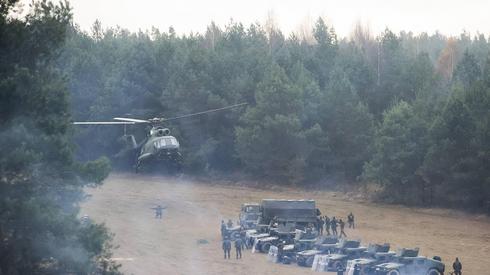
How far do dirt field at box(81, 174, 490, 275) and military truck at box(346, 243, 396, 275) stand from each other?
3.24 meters

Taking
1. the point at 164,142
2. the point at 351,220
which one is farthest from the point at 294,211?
the point at 164,142

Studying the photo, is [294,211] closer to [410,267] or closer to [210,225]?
[210,225]

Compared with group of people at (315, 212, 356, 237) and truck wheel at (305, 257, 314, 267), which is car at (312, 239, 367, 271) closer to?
truck wheel at (305, 257, 314, 267)

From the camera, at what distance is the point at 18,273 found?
25188 mm

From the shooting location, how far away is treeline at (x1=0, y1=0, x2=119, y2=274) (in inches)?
981

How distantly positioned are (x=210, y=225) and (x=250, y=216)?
853 cm

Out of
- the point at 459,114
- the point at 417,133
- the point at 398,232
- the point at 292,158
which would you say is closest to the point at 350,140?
the point at 292,158

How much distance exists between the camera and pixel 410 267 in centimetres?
4003

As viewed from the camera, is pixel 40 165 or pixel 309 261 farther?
pixel 309 261

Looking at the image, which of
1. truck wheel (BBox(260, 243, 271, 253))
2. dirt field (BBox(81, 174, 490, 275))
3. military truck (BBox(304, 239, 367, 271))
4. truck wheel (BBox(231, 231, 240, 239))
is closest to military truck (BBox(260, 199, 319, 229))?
truck wheel (BBox(231, 231, 240, 239))

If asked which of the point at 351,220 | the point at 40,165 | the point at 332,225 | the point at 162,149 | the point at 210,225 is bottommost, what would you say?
the point at 210,225

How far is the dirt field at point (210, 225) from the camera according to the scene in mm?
47625

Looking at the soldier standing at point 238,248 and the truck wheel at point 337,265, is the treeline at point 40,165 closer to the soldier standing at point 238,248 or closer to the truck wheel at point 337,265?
the truck wheel at point 337,265

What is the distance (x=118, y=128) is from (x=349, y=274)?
59.7 m
